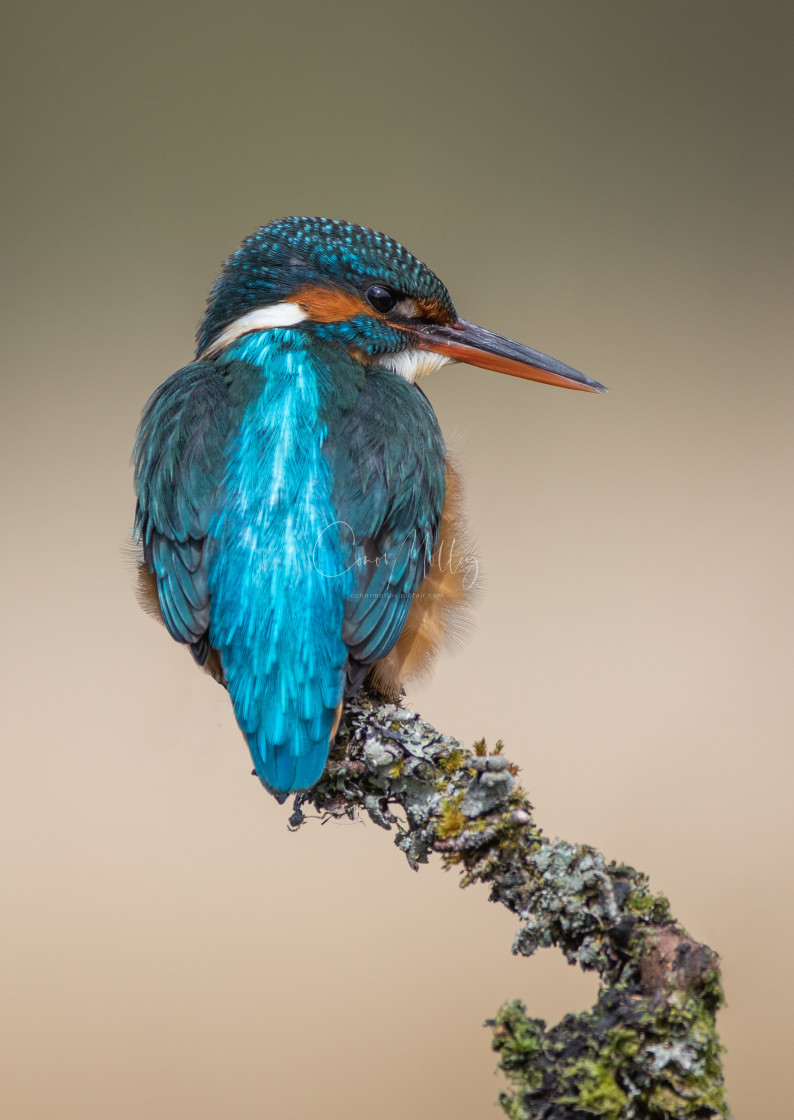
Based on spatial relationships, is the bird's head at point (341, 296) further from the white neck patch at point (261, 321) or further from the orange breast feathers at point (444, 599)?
the orange breast feathers at point (444, 599)

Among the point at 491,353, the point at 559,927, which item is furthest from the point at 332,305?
the point at 559,927

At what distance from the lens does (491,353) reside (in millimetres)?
1454

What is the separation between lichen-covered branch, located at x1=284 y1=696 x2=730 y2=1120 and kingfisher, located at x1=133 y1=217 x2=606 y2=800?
0.32 feet

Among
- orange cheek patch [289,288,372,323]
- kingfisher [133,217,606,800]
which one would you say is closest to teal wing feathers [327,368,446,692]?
kingfisher [133,217,606,800]

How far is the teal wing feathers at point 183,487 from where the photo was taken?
3.72 ft

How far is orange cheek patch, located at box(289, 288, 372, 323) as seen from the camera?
4.39 feet

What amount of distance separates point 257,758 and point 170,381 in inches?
22.6

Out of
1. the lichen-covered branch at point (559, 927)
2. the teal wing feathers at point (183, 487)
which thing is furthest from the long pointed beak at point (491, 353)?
the lichen-covered branch at point (559, 927)

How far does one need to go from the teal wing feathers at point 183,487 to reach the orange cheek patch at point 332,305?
0.17 meters

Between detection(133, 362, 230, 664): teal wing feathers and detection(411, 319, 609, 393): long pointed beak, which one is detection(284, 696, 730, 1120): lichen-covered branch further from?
detection(411, 319, 609, 393): long pointed beak

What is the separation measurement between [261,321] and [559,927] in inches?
35.8

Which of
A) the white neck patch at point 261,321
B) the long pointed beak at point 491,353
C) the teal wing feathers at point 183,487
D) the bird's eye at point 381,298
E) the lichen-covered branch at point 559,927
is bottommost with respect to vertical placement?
the lichen-covered branch at point 559,927

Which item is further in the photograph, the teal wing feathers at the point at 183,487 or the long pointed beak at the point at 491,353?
the long pointed beak at the point at 491,353

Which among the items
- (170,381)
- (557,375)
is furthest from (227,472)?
(557,375)
